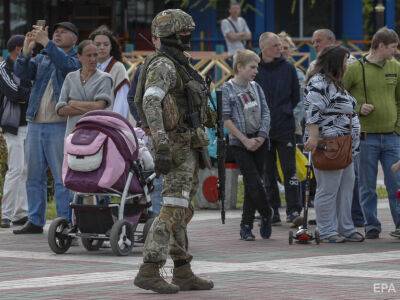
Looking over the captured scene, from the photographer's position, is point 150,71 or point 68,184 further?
point 68,184

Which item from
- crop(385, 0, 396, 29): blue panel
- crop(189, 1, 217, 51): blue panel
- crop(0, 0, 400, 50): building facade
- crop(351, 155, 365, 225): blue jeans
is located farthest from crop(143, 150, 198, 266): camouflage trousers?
crop(385, 0, 396, 29): blue panel

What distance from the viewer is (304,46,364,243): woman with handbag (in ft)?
43.4

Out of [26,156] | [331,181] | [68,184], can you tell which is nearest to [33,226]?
[26,156]

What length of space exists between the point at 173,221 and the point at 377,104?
444cm

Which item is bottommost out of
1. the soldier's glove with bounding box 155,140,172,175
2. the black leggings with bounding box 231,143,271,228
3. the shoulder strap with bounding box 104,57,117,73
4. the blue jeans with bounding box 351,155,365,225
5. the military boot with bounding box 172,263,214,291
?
the blue jeans with bounding box 351,155,365,225

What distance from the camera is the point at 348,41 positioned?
32.9 metres

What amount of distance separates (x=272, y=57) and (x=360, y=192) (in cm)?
187

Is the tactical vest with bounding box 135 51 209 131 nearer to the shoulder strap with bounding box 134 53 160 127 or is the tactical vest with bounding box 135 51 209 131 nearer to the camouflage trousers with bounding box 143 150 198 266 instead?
the shoulder strap with bounding box 134 53 160 127

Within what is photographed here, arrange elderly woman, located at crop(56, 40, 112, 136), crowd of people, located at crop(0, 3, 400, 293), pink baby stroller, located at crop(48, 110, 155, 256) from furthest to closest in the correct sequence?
1. elderly woman, located at crop(56, 40, 112, 136)
2. crowd of people, located at crop(0, 3, 400, 293)
3. pink baby stroller, located at crop(48, 110, 155, 256)

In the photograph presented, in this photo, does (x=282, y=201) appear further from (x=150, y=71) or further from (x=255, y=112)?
(x=150, y=71)

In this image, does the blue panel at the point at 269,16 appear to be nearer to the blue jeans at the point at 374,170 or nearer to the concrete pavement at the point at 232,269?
the concrete pavement at the point at 232,269

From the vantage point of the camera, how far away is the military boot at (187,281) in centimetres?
1001

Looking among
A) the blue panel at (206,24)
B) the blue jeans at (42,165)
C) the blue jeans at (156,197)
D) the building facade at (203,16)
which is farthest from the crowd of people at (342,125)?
the building facade at (203,16)

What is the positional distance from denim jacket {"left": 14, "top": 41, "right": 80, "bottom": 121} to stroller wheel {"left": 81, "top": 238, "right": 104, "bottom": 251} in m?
1.80
